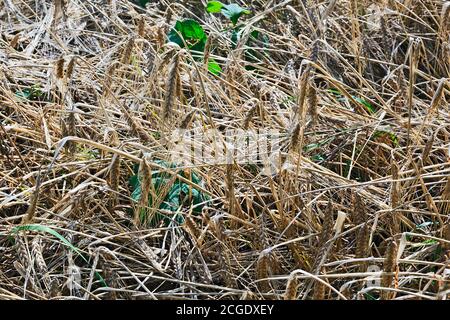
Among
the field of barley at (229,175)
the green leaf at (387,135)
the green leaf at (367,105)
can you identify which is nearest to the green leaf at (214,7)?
the field of barley at (229,175)

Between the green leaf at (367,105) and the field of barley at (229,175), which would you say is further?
the green leaf at (367,105)

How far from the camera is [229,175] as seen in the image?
5.83ft

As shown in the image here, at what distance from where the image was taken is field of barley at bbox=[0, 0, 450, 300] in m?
1.66

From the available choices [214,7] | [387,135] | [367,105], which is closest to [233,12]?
[214,7]

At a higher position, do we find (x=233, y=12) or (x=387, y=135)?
(x=233, y=12)

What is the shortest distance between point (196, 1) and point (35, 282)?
1484 mm

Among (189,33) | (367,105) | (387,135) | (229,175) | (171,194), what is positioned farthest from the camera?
(189,33)

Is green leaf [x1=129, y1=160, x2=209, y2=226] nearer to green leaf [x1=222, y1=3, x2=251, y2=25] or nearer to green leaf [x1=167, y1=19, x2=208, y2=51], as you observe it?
green leaf [x1=167, y1=19, x2=208, y2=51]

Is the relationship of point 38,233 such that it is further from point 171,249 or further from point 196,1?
point 196,1

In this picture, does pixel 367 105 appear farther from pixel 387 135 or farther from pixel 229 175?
pixel 229 175

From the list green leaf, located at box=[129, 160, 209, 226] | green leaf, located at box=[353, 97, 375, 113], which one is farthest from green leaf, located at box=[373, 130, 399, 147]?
green leaf, located at box=[129, 160, 209, 226]

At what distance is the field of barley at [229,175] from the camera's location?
166cm

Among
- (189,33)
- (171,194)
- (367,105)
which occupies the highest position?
(189,33)

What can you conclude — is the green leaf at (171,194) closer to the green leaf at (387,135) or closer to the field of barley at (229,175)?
the field of barley at (229,175)
